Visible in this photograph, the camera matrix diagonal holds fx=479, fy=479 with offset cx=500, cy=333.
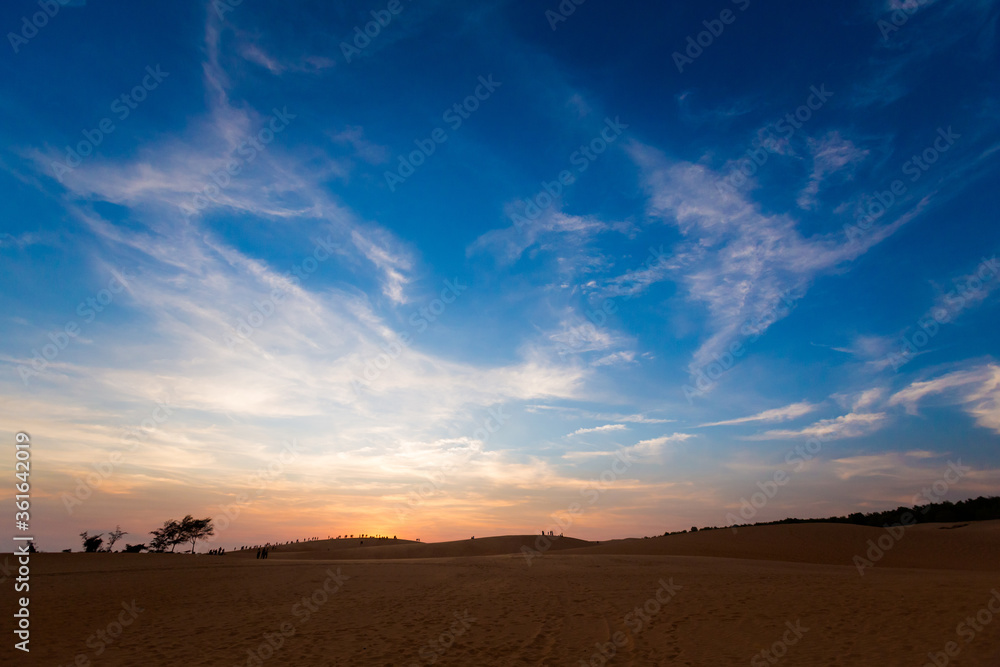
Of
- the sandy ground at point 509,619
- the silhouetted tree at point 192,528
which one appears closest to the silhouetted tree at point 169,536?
the silhouetted tree at point 192,528

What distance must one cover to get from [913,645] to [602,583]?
44.9ft

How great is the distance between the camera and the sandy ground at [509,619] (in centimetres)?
1229

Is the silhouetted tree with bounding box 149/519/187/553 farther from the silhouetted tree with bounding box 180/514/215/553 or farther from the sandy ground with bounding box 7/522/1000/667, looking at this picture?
the sandy ground with bounding box 7/522/1000/667

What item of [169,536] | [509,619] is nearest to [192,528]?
[169,536]

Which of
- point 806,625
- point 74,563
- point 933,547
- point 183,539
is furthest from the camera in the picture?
point 183,539

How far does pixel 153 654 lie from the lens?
492 inches

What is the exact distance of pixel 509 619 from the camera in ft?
53.6

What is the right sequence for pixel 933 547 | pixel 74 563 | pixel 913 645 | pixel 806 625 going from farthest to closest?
pixel 933 547
pixel 74 563
pixel 806 625
pixel 913 645

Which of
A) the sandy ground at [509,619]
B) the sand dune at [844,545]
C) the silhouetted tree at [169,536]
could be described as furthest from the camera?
the silhouetted tree at [169,536]

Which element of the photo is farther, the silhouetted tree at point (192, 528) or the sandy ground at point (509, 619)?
the silhouetted tree at point (192, 528)

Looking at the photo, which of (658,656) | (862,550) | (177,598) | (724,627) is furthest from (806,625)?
(862,550)

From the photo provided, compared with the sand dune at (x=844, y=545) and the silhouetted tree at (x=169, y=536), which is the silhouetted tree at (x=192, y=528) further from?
the sand dune at (x=844, y=545)

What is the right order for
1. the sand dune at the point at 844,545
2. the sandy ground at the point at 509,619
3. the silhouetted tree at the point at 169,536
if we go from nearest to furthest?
1. the sandy ground at the point at 509,619
2. the sand dune at the point at 844,545
3. the silhouetted tree at the point at 169,536

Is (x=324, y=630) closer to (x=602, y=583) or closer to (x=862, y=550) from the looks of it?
(x=602, y=583)
